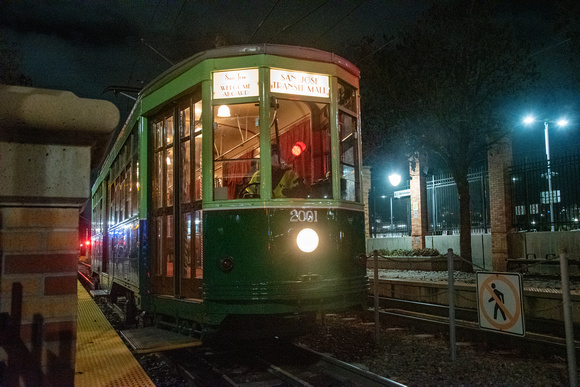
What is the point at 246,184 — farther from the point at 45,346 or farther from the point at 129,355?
the point at 45,346

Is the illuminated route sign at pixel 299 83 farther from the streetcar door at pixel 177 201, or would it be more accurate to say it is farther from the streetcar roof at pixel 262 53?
the streetcar door at pixel 177 201

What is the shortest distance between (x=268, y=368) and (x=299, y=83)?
332 cm

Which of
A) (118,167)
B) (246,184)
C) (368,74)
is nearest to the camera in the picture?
(246,184)

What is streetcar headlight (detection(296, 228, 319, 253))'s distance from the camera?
5.46 metres

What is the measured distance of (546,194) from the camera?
14.4m

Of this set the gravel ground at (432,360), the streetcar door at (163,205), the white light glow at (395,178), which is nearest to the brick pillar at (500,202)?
the white light glow at (395,178)

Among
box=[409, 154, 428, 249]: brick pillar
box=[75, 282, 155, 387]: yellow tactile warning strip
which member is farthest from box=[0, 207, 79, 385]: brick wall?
box=[409, 154, 428, 249]: brick pillar

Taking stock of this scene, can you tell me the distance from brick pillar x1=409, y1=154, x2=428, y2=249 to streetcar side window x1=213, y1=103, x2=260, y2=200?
13.5 meters

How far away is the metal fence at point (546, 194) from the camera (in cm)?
1370

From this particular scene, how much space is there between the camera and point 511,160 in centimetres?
1533

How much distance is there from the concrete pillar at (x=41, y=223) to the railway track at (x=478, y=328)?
5.76m

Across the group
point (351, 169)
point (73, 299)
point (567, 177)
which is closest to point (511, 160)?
point (567, 177)

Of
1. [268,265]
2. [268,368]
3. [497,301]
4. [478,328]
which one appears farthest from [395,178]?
[268,265]

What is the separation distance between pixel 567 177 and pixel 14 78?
20.3m
